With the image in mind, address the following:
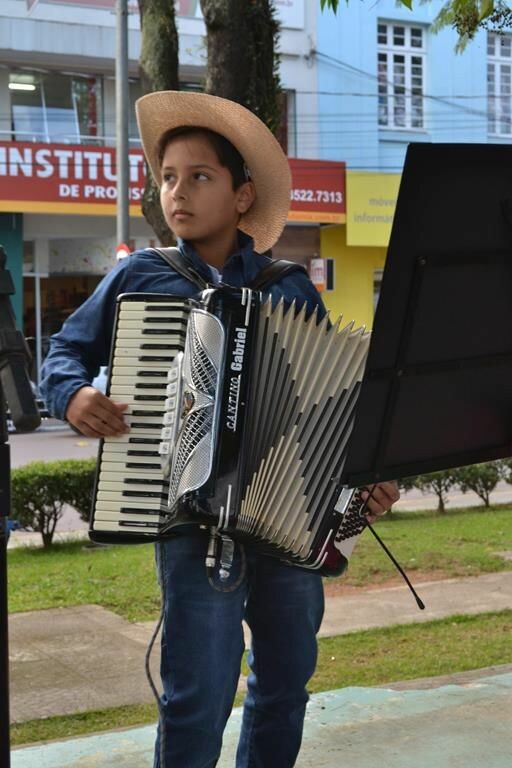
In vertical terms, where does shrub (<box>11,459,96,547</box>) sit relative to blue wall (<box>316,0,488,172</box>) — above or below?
below

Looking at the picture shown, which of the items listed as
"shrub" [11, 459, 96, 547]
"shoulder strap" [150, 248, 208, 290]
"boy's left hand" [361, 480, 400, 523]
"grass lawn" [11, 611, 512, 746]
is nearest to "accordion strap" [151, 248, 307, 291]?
"shoulder strap" [150, 248, 208, 290]

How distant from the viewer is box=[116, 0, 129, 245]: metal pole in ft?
47.1

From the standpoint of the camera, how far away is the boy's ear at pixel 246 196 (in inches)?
123

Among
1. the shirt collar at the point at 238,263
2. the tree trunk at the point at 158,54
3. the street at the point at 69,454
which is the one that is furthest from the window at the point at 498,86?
the shirt collar at the point at 238,263

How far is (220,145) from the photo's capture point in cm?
305

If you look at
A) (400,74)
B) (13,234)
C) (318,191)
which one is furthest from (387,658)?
(400,74)

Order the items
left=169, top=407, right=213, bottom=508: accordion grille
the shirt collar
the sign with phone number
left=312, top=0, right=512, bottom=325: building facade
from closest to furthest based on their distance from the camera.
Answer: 1. left=169, top=407, right=213, bottom=508: accordion grille
2. the shirt collar
3. the sign with phone number
4. left=312, top=0, right=512, bottom=325: building facade

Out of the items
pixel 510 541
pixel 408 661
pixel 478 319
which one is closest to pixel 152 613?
pixel 408 661

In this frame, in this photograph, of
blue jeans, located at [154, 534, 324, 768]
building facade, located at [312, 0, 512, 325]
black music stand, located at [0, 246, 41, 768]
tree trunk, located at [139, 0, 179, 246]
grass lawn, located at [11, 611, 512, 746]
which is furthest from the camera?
building facade, located at [312, 0, 512, 325]

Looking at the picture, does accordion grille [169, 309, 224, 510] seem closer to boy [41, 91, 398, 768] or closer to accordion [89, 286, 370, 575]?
accordion [89, 286, 370, 575]

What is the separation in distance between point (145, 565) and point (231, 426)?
5.06 m

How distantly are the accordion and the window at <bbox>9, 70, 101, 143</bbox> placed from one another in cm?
2046

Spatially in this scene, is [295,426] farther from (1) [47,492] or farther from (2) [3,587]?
(1) [47,492]

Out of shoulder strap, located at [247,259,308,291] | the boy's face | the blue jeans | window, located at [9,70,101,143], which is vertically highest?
window, located at [9,70,101,143]
